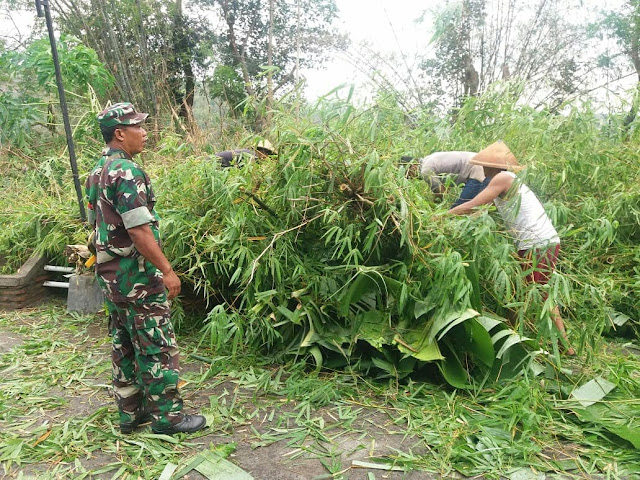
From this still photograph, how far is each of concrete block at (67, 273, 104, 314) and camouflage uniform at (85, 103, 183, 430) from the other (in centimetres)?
200

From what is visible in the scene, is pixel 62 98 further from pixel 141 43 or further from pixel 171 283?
pixel 141 43

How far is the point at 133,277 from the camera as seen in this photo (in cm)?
243

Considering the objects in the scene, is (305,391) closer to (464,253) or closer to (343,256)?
(343,256)

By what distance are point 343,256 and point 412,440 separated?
122cm

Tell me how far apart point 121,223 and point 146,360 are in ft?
2.22

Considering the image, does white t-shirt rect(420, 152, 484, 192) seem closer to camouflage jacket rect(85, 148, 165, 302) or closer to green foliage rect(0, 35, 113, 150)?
camouflage jacket rect(85, 148, 165, 302)

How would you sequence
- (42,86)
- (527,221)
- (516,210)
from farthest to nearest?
(42,86) < (527,221) < (516,210)

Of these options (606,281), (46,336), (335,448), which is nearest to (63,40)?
(46,336)

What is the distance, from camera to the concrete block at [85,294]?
14.5ft

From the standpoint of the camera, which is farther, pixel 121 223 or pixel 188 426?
pixel 188 426

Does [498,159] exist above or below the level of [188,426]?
above

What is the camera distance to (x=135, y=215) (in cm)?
232

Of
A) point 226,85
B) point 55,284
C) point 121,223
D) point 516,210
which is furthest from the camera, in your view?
point 226,85

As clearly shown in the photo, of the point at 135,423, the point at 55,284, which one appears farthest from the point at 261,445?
the point at 55,284
